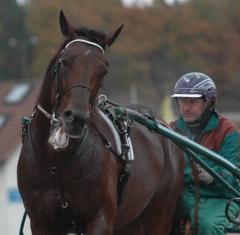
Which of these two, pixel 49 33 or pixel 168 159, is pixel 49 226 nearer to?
pixel 168 159

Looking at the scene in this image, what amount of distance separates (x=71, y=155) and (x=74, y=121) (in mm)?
604

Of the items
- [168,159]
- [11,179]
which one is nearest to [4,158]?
[11,179]

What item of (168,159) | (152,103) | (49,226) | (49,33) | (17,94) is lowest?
(49,226)

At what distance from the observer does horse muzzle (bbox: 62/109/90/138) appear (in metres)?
4.57

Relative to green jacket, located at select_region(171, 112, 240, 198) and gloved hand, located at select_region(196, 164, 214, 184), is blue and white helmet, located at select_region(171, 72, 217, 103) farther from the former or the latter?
gloved hand, located at select_region(196, 164, 214, 184)

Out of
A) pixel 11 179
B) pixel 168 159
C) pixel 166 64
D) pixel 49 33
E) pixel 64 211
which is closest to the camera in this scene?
pixel 64 211

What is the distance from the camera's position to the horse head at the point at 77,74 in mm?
4637

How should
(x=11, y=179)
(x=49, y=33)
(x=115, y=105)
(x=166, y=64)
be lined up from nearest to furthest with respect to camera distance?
(x=115, y=105) < (x=11, y=179) < (x=49, y=33) < (x=166, y=64)

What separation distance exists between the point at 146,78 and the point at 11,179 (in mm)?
31752

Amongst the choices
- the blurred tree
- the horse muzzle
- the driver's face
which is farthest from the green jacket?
the blurred tree

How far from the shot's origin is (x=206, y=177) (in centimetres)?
624

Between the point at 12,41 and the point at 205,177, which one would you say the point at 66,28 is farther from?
the point at 12,41

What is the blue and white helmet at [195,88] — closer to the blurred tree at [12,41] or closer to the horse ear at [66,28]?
the horse ear at [66,28]

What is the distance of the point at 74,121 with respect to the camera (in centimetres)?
459
